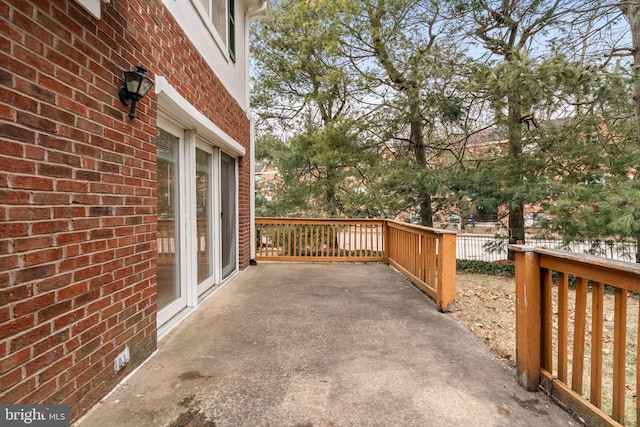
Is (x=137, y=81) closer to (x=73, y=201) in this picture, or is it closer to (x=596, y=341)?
(x=73, y=201)

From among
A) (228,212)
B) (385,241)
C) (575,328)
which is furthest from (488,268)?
(575,328)

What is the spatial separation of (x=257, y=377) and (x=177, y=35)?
2.92 m

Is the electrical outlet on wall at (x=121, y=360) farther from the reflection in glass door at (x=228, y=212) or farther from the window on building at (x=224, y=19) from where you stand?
the window on building at (x=224, y=19)

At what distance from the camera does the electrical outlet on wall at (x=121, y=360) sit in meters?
2.00

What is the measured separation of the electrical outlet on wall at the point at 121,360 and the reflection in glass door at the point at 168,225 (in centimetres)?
80

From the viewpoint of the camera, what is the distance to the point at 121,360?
6.74ft

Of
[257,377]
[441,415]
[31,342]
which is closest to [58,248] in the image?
[31,342]

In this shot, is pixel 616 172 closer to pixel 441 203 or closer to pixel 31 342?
pixel 441 203

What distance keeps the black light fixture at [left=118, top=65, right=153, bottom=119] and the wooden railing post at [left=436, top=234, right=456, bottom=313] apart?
3106 mm

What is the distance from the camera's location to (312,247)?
669cm

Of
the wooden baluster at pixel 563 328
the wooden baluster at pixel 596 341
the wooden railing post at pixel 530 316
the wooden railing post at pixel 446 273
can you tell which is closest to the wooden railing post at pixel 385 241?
the wooden railing post at pixel 446 273

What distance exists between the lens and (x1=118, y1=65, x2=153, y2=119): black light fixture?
2.05m

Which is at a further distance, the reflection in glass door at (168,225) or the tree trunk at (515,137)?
the tree trunk at (515,137)

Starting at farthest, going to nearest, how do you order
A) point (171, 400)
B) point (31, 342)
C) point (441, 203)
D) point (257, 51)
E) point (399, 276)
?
point (257, 51), point (441, 203), point (399, 276), point (171, 400), point (31, 342)
